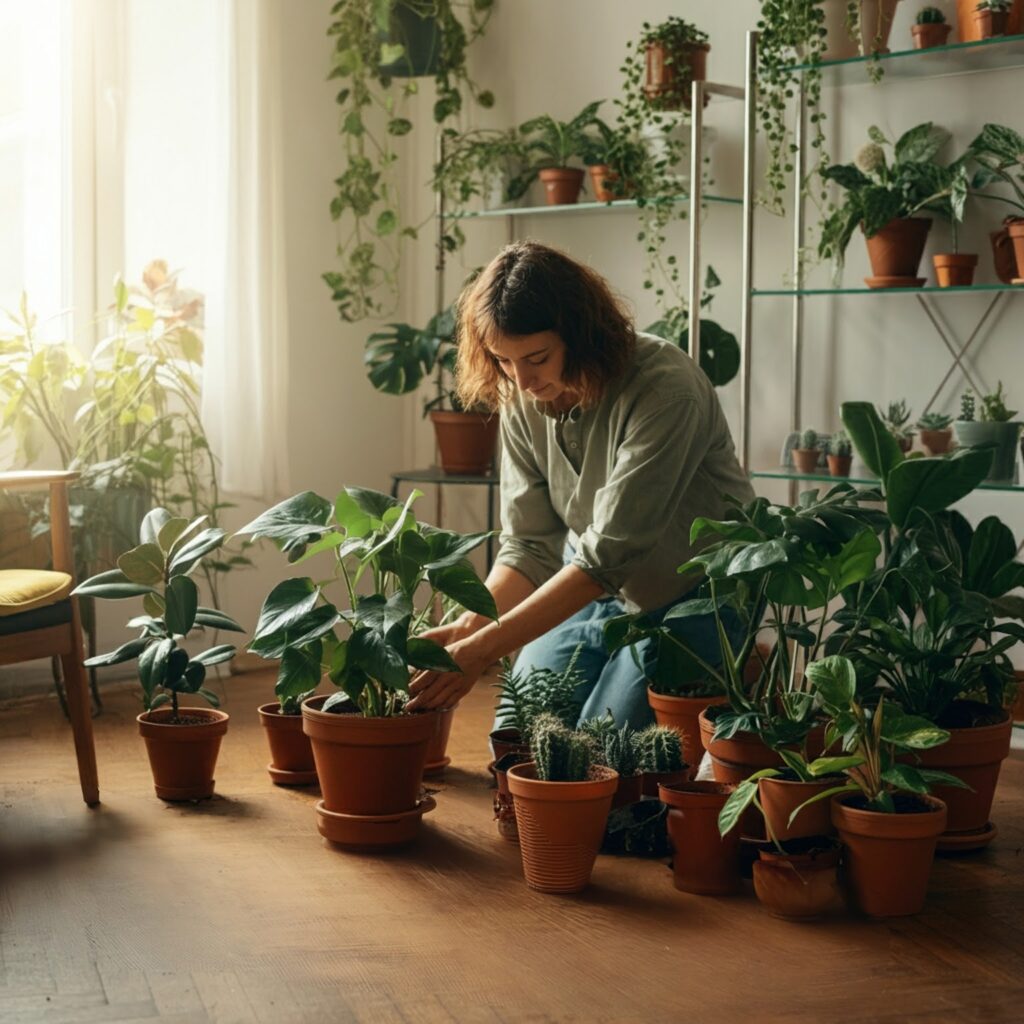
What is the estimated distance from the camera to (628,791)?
2803 mm

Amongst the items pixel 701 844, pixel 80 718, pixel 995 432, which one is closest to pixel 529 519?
pixel 701 844

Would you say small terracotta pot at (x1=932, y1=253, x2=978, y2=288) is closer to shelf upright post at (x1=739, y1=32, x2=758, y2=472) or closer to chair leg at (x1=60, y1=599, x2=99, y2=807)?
shelf upright post at (x1=739, y1=32, x2=758, y2=472)

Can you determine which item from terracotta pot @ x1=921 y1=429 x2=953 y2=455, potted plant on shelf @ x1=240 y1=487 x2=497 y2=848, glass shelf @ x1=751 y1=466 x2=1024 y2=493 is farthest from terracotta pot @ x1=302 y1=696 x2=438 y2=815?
terracotta pot @ x1=921 y1=429 x2=953 y2=455

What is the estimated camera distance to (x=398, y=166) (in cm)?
508

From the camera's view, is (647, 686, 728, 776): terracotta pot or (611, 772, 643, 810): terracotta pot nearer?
(611, 772, 643, 810): terracotta pot

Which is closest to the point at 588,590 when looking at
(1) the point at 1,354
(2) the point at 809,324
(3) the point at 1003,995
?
(3) the point at 1003,995

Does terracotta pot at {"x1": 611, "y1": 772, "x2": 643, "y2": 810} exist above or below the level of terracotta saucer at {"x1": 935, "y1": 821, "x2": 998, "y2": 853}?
above

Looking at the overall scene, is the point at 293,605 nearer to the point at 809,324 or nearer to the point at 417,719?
the point at 417,719

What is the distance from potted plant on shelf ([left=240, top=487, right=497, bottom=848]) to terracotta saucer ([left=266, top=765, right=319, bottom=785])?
1.30 feet

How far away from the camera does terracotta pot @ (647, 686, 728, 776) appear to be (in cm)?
298

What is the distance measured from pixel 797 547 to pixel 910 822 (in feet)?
1.60

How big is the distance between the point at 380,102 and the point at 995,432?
97.3 inches

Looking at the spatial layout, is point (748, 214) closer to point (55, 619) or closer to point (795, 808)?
point (795, 808)

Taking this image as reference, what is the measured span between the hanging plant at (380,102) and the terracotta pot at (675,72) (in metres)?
0.74
